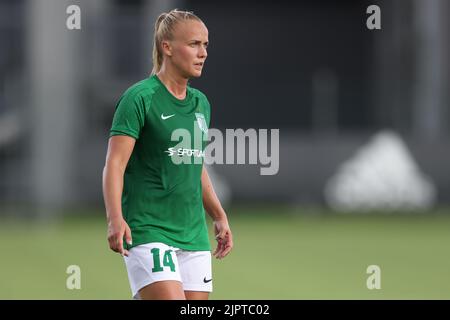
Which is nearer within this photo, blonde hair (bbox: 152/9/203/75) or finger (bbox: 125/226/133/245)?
finger (bbox: 125/226/133/245)

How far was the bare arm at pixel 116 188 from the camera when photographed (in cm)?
551

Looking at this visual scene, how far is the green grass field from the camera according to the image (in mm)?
11250

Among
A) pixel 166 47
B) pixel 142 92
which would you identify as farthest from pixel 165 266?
pixel 166 47

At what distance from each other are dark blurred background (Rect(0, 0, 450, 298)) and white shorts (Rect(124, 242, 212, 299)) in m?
15.6

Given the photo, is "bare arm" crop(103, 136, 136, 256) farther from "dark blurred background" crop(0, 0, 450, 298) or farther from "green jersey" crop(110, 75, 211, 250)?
"dark blurred background" crop(0, 0, 450, 298)

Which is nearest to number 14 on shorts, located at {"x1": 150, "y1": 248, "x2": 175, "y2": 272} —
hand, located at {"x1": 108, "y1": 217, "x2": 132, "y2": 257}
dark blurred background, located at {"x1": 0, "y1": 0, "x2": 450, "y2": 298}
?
hand, located at {"x1": 108, "y1": 217, "x2": 132, "y2": 257}

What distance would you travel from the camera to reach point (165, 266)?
5750 millimetres

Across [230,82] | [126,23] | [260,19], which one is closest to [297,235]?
[230,82]

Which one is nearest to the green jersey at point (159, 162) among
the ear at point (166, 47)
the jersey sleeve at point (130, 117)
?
the jersey sleeve at point (130, 117)

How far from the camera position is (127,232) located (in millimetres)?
5574

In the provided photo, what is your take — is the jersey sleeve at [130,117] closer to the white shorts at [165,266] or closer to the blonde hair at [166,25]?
the blonde hair at [166,25]

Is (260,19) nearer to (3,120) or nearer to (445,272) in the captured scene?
(3,120)

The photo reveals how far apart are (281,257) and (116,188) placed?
9.48 meters

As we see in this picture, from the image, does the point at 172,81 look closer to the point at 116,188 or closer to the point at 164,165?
the point at 164,165
